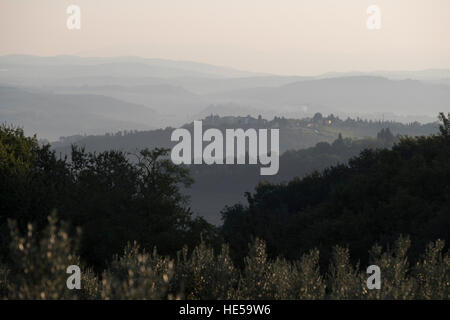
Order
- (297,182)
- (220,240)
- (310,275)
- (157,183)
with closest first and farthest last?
1. (310,275)
2. (220,240)
3. (157,183)
4. (297,182)

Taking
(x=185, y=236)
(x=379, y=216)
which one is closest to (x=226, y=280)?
(x=185, y=236)

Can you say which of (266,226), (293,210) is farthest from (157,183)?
(293,210)

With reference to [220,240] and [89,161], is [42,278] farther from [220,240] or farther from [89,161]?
[89,161]

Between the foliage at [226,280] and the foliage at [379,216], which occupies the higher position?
the foliage at [226,280]

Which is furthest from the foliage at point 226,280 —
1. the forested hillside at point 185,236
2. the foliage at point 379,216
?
the foliage at point 379,216

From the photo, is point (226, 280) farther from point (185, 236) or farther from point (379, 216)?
point (379, 216)

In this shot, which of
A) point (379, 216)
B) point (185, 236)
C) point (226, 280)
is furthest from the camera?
point (379, 216)

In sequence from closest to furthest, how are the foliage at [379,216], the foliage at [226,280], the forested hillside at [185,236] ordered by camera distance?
the foliage at [226,280] → the forested hillside at [185,236] → the foliage at [379,216]

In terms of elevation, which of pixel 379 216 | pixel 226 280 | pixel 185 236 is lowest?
pixel 379 216

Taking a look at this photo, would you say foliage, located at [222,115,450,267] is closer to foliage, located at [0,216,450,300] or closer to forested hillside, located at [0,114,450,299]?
forested hillside, located at [0,114,450,299]

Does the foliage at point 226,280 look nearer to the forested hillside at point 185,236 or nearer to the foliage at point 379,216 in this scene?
the forested hillside at point 185,236
